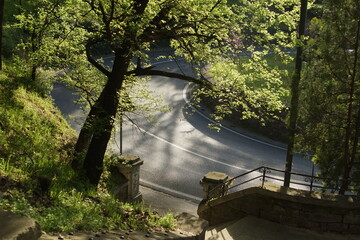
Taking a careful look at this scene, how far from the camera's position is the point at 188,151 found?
19.5m

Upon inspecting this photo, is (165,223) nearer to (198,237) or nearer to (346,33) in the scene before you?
(198,237)

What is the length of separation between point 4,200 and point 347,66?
7491mm

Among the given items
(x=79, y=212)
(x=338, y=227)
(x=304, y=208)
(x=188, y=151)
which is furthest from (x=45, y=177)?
(x=188, y=151)

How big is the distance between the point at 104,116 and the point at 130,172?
316 centimetres

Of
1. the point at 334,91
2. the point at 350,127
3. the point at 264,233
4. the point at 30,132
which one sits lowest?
the point at 264,233

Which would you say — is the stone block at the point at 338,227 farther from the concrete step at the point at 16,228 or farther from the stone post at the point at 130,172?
the stone post at the point at 130,172

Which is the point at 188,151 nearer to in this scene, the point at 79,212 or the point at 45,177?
the point at 45,177

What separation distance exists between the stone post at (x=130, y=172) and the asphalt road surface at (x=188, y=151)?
215 centimetres

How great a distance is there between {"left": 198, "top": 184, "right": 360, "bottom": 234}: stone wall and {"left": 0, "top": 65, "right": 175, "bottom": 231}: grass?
2698 millimetres

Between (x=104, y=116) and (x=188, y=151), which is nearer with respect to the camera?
(x=104, y=116)

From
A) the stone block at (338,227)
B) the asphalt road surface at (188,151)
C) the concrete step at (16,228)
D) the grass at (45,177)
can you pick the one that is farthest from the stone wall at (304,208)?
the asphalt road surface at (188,151)

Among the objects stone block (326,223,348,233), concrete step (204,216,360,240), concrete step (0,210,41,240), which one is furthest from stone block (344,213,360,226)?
concrete step (0,210,41,240)

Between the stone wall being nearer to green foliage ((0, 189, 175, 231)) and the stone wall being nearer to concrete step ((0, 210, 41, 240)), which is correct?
green foliage ((0, 189, 175, 231))

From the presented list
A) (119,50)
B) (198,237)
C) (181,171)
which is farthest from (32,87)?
(198,237)
